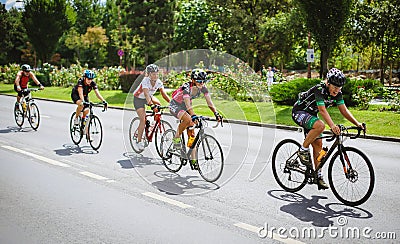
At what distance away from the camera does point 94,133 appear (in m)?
11.3

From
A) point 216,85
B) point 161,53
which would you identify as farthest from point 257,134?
point 161,53

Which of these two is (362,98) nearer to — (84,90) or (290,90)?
(290,90)

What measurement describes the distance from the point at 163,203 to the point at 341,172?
8.47 ft

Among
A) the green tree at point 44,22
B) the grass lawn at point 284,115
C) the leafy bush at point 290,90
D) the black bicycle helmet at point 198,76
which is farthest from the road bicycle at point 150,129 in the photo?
the green tree at point 44,22

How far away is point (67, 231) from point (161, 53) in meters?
39.0

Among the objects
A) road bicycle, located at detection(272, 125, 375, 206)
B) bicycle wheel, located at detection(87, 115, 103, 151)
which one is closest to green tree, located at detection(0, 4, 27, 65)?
bicycle wheel, located at detection(87, 115, 103, 151)

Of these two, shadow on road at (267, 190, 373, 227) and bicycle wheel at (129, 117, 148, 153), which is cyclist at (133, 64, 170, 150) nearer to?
bicycle wheel at (129, 117, 148, 153)

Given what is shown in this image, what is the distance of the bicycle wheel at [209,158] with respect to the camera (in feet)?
25.9

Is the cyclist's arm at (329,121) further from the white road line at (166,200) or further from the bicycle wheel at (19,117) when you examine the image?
the bicycle wheel at (19,117)

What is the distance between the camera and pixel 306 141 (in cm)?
712

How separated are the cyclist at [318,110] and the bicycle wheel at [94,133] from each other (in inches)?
211

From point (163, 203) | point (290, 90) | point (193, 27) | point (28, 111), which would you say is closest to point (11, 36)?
point (193, 27)

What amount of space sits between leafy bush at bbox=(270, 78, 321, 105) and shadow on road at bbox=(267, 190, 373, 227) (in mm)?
13895

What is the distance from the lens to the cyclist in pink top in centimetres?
803
